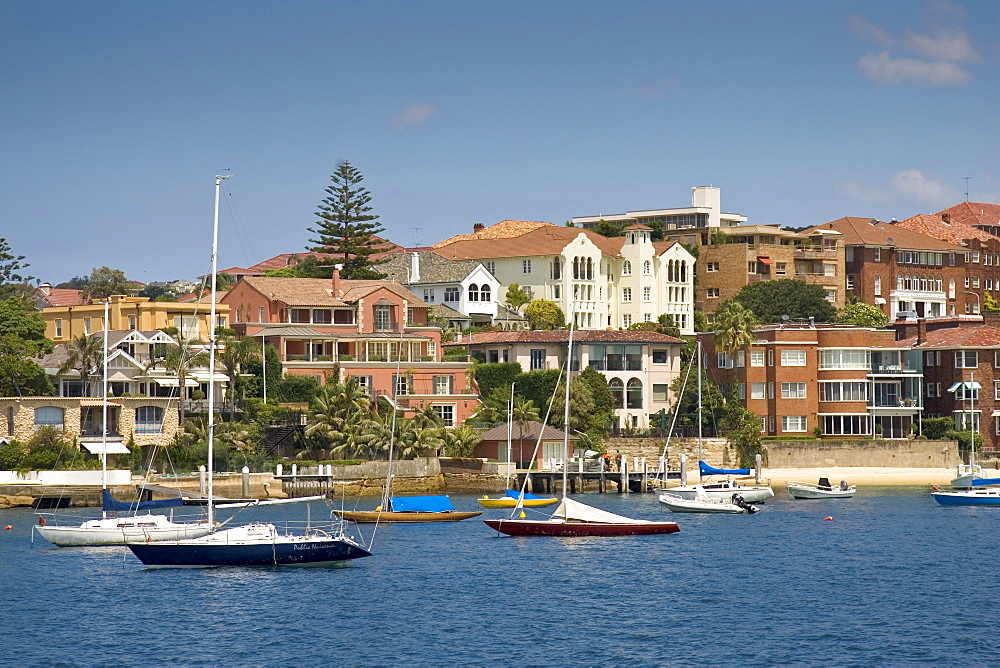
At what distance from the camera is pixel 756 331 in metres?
110

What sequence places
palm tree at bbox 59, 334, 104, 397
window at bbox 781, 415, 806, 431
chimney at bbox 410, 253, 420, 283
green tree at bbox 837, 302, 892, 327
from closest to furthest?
palm tree at bbox 59, 334, 104, 397, window at bbox 781, 415, 806, 431, chimney at bbox 410, 253, 420, 283, green tree at bbox 837, 302, 892, 327

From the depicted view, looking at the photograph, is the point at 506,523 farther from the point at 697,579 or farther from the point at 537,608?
A: the point at 537,608

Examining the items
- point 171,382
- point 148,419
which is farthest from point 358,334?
point 148,419

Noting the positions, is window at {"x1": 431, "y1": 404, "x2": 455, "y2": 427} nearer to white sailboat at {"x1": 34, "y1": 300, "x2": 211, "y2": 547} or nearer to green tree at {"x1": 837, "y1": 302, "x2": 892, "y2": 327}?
white sailboat at {"x1": 34, "y1": 300, "x2": 211, "y2": 547}

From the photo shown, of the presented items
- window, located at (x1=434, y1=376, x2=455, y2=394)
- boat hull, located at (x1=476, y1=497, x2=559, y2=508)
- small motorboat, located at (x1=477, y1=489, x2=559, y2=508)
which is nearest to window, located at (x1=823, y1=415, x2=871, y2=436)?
window, located at (x1=434, y1=376, x2=455, y2=394)

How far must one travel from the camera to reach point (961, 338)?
11069cm

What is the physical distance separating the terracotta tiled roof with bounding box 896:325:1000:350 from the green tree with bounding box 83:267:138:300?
7812 centimetres

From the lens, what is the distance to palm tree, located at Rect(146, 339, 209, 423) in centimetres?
9706

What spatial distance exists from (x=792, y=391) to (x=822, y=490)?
14.3 meters

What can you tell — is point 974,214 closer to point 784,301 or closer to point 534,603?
point 784,301

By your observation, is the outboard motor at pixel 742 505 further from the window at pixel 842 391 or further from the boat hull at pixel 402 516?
the window at pixel 842 391

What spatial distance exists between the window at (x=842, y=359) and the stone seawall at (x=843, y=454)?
6208 mm

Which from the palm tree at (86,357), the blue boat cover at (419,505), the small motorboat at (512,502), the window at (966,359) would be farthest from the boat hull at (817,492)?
the palm tree at (86,357)

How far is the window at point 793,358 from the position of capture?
108 metres
